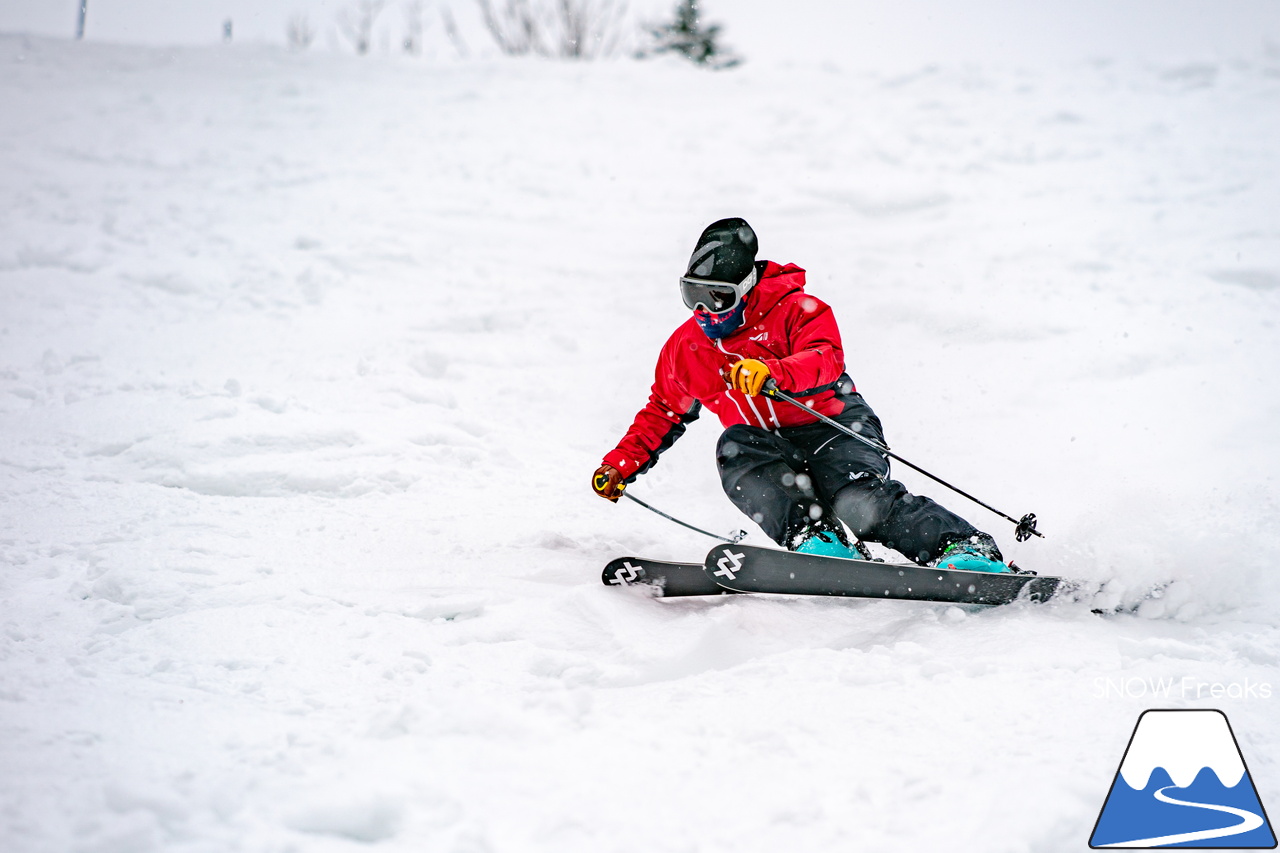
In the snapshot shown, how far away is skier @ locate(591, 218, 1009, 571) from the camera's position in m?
3.47

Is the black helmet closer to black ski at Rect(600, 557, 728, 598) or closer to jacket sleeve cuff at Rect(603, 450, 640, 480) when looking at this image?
jacket sleeve cuff at Rect(603, 450, 640, 480)

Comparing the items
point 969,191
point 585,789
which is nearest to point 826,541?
point 585,789

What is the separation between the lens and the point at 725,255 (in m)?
3.62

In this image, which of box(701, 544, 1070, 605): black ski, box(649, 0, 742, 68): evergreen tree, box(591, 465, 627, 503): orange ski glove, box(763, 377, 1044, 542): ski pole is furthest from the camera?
box(649, 0, 742, 68): evergreen tree

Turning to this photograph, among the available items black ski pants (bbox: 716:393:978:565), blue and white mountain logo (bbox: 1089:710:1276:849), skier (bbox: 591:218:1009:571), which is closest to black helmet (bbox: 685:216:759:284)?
skier (bbox: 591:218:1009:571)

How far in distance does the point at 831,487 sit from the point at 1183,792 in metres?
1.74

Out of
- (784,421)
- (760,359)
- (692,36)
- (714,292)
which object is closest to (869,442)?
(784,421)

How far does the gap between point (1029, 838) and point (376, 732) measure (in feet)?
5.19

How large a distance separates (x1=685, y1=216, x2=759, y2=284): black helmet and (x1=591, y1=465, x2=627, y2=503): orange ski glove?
3.23 ft

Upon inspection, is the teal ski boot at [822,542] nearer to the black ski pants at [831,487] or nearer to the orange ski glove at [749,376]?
the black ski pants at [831,487]

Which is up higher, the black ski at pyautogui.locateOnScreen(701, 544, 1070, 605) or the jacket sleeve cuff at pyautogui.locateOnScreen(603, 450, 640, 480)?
the jacket sleeve cuff at pyautogui.locateOnScreen(603, 450, 640, 480)

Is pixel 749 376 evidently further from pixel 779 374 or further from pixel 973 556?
pixel 973 556

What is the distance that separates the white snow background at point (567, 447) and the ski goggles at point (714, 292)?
1231 millimetres

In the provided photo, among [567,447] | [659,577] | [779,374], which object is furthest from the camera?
[567,447]
